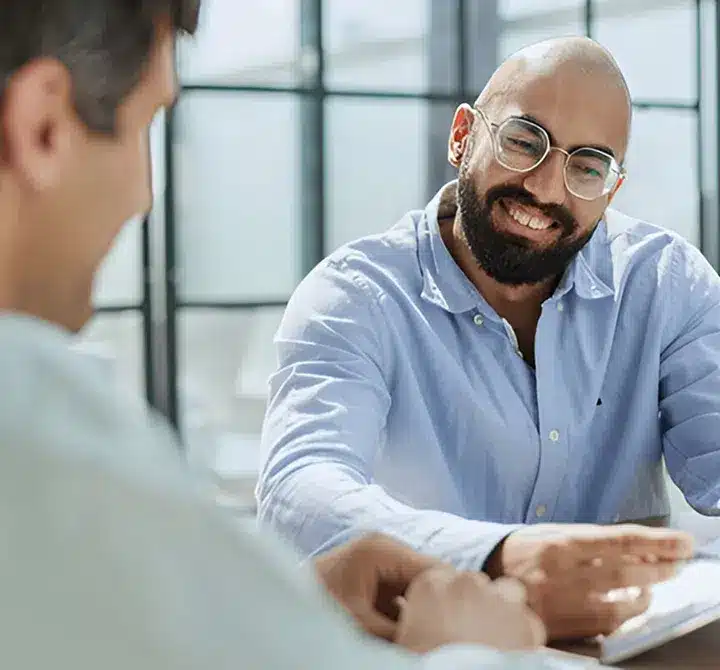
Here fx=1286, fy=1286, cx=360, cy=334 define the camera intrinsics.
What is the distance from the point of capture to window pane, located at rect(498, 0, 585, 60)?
4.55m

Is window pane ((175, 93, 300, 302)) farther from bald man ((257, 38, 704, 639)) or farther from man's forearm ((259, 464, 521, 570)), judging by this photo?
man's forearm ((259, 464, 521, 570))

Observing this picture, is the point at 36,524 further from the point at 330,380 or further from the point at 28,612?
the point at 330,380

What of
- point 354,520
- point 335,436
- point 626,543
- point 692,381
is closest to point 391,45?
point 692,381

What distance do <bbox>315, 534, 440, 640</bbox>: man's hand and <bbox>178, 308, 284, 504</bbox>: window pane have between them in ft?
9.65

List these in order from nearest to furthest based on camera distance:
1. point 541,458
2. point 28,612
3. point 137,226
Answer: point 28,612 < point 541,458 < point 137,226

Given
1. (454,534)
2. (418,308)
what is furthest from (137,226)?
(454,534)

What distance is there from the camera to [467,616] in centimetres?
96

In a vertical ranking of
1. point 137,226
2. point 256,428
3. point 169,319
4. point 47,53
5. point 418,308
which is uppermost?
point 47,53

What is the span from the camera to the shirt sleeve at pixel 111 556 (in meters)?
0.60

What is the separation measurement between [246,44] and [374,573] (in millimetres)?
3190

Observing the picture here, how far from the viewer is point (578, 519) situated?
2086 mm

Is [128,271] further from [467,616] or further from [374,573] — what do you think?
[467,616]

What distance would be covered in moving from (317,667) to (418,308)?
1414mm

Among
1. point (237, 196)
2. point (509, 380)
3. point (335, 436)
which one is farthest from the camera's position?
point (237, 196)
